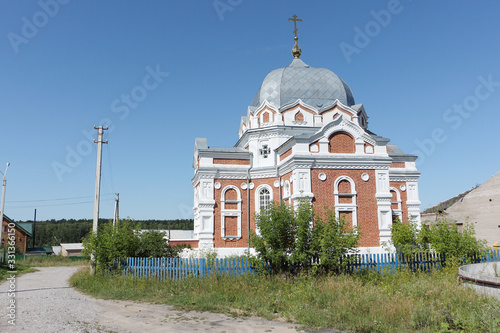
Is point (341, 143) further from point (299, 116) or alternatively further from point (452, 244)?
point (452, 244)

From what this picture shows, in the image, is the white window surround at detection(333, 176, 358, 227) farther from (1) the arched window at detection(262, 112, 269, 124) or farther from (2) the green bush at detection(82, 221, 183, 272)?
(2) the green bush at detection(82, 221, 183, 272)

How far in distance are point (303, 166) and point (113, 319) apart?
12075mm

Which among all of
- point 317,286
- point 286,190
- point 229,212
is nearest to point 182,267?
point 317,286

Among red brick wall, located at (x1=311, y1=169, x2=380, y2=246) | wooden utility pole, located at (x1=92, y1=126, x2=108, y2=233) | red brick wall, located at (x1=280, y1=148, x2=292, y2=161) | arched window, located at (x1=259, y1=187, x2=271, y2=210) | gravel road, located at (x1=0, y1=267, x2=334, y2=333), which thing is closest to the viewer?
gravel road, located at (x1=0, y1=267, x2=334, y2=333)

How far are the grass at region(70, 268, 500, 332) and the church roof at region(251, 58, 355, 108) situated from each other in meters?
13.7

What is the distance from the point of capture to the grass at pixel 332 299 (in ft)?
25.2

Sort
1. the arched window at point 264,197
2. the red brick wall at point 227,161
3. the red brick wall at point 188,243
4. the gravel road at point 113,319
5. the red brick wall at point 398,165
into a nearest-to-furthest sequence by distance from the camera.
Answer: the gravel road at point 113,319, the arched window at point 264,197, the red brick wall at point 227,161, the red brick wall at point 188,243, the red brick wall at point 398,165

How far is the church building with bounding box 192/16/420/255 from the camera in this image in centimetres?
1923

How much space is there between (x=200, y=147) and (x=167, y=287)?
12.9m

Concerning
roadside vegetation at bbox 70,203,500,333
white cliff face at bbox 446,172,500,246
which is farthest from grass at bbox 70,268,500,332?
white cliff face at bbox 446,172,500,246

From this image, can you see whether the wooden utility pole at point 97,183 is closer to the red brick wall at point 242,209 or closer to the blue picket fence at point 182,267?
the blue picket fence at point 182,267

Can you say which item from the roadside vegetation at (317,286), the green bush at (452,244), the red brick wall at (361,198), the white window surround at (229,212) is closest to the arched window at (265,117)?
the white window surround at (229,212)

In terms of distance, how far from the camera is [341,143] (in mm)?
19891

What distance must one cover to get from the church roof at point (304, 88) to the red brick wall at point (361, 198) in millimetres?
6349
